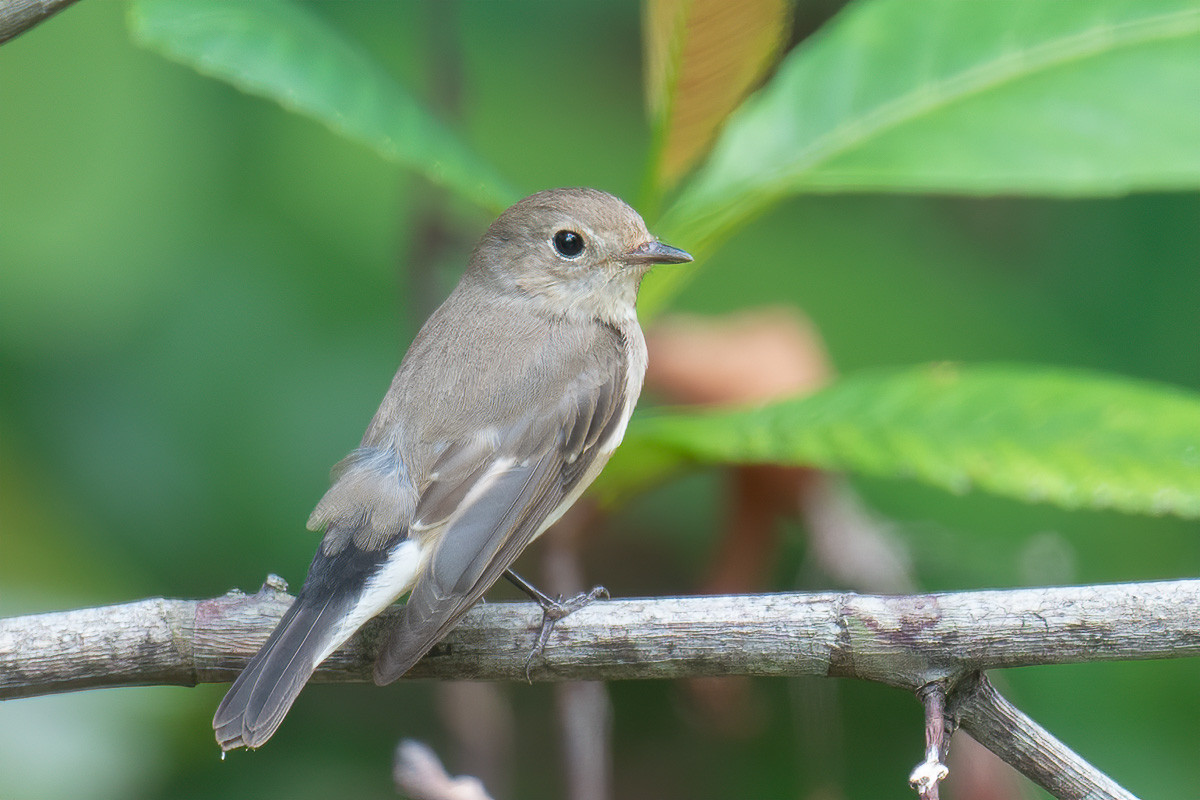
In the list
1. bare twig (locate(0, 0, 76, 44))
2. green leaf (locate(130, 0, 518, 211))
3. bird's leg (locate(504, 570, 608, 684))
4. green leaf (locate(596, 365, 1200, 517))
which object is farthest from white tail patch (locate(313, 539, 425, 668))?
bare twig (locate(0, 0, 76, 44))

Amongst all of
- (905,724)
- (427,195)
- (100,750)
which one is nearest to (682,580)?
(905,724)

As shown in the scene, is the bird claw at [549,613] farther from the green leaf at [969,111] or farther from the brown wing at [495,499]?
the green leaf at [969,111]

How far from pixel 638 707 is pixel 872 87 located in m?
1.92

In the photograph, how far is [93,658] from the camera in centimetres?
217

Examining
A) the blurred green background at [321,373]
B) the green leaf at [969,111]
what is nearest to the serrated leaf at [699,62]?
the green leaf at [969,111]

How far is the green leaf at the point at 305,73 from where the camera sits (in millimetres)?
2639

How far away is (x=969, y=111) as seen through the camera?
3.14 meters

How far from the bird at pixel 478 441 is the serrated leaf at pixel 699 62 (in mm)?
226

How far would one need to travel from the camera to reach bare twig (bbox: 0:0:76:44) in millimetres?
1885

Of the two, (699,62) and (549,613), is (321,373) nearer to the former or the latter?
(699,62)

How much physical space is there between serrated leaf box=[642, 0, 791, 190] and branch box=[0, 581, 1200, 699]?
1.29m

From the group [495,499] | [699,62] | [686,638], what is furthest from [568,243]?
[686,638]

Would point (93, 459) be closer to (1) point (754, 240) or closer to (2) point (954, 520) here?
(1) point (754, 240)

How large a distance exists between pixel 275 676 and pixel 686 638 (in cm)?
74
